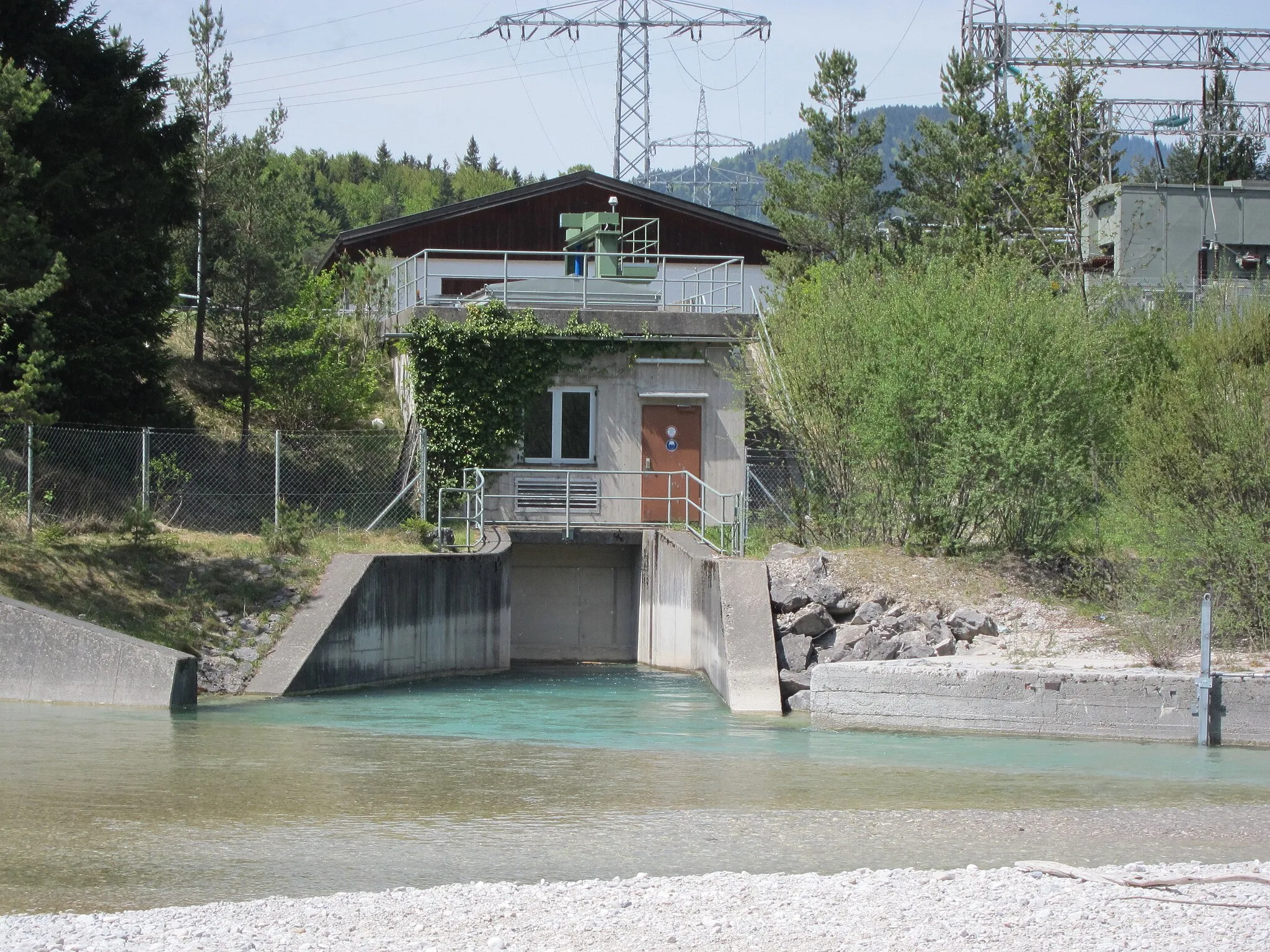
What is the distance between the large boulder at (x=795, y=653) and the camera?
20.1 meters

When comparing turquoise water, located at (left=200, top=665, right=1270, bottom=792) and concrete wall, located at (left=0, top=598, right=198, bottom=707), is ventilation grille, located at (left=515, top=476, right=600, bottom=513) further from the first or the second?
concrete wall, located at (left=0, top=598, right=198, bottom=707)

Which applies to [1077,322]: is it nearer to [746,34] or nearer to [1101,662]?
[1101,662]

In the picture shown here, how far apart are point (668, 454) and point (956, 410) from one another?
7692 millimetres

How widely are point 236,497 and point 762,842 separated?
16.0 m

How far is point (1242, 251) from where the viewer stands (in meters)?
42.0

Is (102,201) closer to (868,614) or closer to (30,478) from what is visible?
(30,478)

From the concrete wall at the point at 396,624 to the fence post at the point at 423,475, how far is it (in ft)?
5.84

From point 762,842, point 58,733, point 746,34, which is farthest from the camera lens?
point 746,34

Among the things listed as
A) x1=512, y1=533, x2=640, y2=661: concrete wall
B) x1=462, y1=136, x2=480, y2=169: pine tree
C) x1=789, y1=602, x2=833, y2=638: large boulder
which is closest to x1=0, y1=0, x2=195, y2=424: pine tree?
x1=512, y1=533, x2=640, y2=661: concrete wall

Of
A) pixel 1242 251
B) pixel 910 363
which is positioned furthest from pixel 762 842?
pixel 1242 251

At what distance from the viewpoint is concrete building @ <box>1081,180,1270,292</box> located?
4059 centimetres

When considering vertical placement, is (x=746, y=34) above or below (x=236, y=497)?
above

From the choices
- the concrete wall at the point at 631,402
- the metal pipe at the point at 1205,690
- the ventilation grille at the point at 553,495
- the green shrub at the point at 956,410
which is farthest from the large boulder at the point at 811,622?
the ventilation grille at the point at 553,495

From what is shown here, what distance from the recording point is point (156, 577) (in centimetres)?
2097
